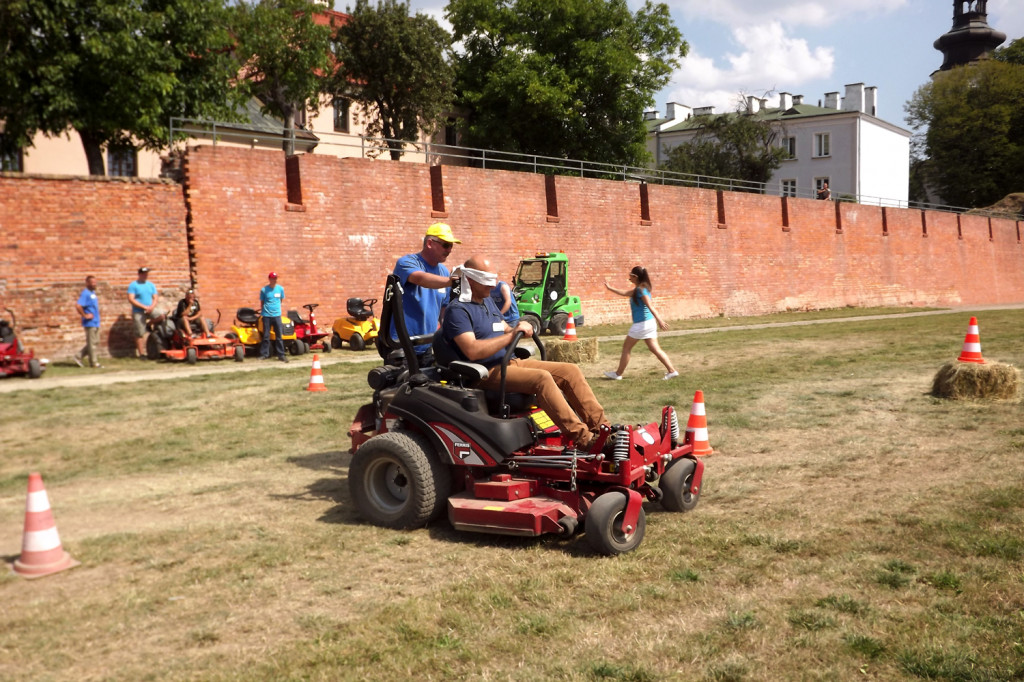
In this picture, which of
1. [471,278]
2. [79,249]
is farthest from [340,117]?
[471,278]

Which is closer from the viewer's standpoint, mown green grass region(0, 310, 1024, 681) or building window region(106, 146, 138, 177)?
mown green grass region(0, 310, 1024, 681)

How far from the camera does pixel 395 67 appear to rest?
38.2m

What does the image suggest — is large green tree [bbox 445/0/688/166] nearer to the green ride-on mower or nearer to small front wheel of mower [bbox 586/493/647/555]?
the green ride-on mower

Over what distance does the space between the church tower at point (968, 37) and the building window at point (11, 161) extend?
282 feet

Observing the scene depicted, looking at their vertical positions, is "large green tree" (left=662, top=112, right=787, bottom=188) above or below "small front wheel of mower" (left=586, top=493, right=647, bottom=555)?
above

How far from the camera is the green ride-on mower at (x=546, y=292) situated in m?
22.2

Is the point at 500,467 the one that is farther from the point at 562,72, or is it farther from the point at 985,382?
the point at 562,72

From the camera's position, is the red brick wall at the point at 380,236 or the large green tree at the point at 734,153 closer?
the red brick wall at the point at 380,236

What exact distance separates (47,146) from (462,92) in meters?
19.9

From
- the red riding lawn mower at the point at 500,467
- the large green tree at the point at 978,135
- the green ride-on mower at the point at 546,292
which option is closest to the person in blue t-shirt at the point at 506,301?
the red riding lawn mower at the point at 500,467

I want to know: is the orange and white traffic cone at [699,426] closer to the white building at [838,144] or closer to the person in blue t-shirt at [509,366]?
the person in blue t-shirt at [509,366]

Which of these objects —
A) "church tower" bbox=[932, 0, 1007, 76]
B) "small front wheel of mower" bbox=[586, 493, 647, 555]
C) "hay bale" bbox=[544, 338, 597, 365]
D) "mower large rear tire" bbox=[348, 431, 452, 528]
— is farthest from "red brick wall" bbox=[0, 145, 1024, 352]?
"church tower" bbox=[932, 0, 1007, 76]

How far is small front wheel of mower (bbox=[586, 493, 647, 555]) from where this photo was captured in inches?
197

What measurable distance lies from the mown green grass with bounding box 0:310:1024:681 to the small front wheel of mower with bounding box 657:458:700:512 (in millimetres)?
127
